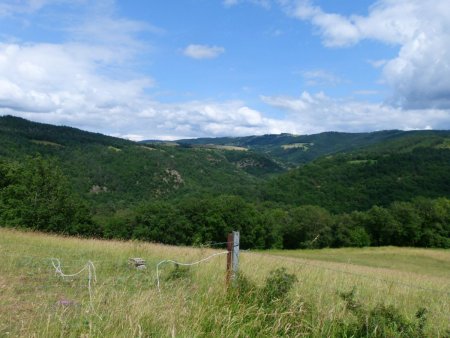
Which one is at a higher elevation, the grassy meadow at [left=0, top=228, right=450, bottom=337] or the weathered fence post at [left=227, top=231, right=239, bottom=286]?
the weathered fence post at [left=227, top=231, right=239, bottom=286]

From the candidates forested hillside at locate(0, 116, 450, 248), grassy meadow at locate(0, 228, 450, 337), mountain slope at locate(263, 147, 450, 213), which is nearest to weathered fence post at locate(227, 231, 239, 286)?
grassy meadow at locate(0, 228, 450, 337)

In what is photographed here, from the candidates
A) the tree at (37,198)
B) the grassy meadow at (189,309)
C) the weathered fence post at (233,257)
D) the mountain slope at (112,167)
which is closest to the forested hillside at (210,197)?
the tree at (37,198)

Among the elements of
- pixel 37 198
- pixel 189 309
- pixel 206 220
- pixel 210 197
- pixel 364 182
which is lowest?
pixel 206 220

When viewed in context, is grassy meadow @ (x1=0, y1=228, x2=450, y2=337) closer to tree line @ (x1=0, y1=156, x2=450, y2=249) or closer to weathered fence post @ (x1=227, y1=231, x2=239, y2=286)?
weathered fence post @ (x1=227, y1=231, x2=239, y2=286)

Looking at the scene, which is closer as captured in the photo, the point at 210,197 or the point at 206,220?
the point at 206,220

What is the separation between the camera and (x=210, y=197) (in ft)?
218

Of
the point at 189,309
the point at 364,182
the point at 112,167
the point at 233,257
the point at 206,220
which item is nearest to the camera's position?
the point at 189,309

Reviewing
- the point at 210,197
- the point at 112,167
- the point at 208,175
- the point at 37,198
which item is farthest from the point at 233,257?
the point at 208,175

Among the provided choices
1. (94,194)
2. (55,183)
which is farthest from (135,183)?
(55,183)

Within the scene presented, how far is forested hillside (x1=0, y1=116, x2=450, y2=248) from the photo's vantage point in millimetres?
43250

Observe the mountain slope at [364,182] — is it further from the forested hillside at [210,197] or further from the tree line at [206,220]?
the tree line at [206,220]

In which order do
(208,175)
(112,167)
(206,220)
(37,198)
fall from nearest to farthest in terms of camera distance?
(37,198), (206,220), (112,167), (208,175)

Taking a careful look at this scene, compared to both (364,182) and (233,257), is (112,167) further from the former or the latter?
(233,257)

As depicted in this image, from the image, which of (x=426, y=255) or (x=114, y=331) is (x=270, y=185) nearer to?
(x=426, y=255)
